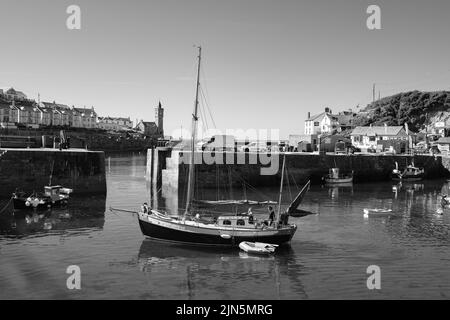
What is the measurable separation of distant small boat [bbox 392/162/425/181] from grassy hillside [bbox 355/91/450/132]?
48.0 metres

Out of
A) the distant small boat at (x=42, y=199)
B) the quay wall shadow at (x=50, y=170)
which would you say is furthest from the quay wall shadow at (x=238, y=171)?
the distant small boat at (x=42, y=199)

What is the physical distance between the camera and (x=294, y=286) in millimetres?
18844

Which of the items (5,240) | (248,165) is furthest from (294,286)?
(248,165)

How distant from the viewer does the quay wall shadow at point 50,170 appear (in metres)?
39.2

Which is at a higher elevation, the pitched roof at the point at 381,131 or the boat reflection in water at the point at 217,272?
the pitched roof at the point at 381,131

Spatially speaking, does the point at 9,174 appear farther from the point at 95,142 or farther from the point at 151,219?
the point at 95,142

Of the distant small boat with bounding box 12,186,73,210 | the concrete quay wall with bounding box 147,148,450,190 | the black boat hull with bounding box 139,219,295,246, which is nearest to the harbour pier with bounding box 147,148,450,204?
the concrete quay wall with bounding box 147,148,450,190

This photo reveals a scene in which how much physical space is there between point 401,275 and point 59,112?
463 ft

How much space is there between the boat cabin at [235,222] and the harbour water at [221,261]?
5.20 feet

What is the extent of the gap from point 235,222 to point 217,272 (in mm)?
5019

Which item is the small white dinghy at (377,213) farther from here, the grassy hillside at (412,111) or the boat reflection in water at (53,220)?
the grassy hillside at (412,111)

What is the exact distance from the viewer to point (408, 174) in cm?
6419

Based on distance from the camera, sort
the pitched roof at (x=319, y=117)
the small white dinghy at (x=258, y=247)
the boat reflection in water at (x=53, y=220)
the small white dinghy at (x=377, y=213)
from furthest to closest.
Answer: the pitched roof at (x=319, y=117) < the small white dinghy at (x=377, y=213) < the boat reflection in water at (x=53, y=220) < the small white dinghy at (x=258, y=247)

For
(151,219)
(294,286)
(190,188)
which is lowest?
(294,286)
